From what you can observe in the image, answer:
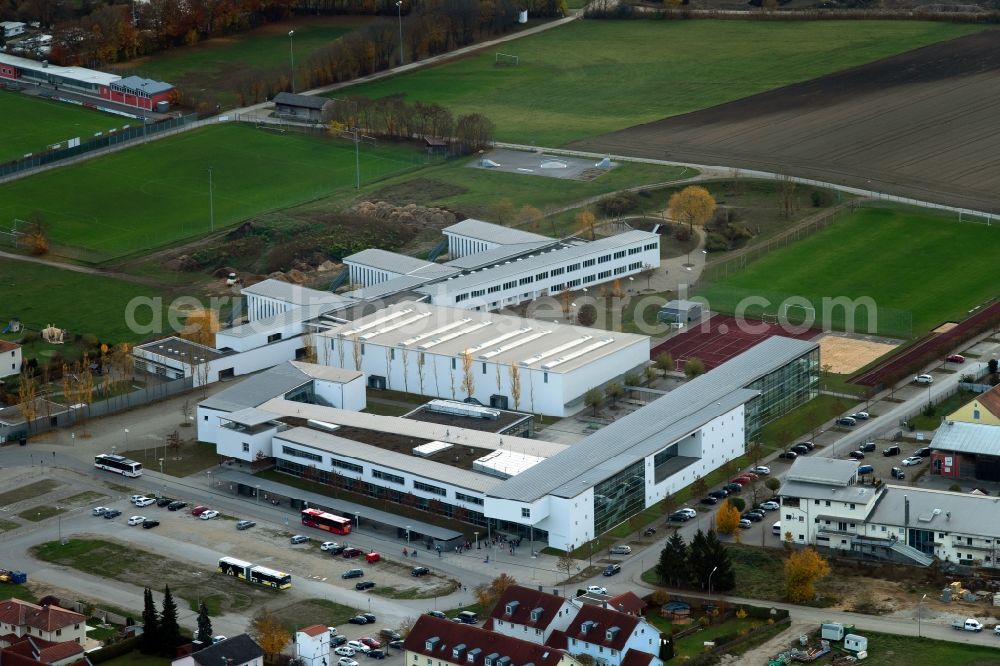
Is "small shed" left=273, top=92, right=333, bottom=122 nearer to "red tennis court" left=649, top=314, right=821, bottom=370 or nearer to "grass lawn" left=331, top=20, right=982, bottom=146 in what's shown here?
"grass lawn" left=331, top=20, right=982, bottom=146

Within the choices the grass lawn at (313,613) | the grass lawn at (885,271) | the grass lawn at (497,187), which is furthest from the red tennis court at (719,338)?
the grass lawn at (313,613)

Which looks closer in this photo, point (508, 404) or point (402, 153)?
point (508, 404)

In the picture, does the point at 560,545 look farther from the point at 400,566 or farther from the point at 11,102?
the point at 11,102

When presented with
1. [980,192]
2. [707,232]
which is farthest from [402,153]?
[980,192]

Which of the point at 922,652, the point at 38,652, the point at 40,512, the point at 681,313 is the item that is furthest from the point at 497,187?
the point at 38,652

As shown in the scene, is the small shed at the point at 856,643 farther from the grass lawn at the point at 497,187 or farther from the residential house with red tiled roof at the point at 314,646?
the grass lawn at the point at 497,187

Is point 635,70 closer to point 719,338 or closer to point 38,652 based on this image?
point 719,338

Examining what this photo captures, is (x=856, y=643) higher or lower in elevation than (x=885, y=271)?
lower
